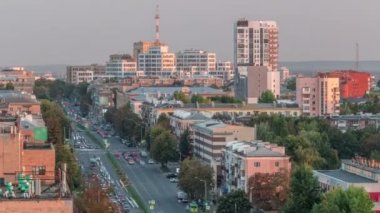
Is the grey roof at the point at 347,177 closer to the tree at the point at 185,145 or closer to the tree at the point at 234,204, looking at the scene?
the tree at the point at 234,204

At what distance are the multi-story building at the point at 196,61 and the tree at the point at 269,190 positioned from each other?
110 metres

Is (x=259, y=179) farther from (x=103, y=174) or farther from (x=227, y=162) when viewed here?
(x=103, y=174)

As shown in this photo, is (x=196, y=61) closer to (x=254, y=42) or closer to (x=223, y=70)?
(x=223, y=70)

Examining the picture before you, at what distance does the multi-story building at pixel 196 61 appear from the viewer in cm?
15125

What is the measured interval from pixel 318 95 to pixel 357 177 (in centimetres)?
4533

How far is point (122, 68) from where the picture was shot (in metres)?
147

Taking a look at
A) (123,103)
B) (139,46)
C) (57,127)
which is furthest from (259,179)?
(139,46)

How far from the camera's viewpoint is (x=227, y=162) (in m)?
45.2

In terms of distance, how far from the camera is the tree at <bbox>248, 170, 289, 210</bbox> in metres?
37.1

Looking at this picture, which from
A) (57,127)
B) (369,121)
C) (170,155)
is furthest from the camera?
(369,121)

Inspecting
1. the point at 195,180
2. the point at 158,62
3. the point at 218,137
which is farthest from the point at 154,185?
the point at 158,62

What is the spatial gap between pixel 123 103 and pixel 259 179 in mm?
58034

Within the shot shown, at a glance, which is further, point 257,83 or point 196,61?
point 196,61

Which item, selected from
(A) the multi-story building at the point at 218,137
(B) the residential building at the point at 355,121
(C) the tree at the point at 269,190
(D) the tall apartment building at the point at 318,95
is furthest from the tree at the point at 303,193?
(D) the tall apartment building at the point at 318,95
